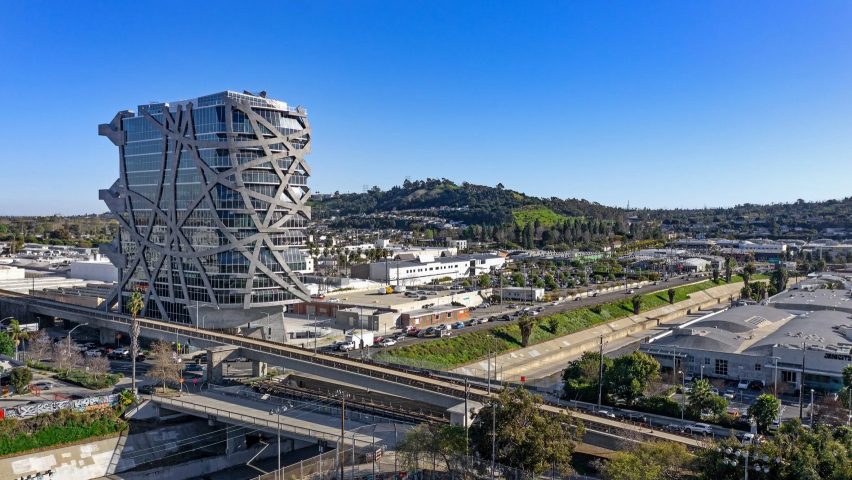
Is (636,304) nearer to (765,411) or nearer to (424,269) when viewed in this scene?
(424,269)

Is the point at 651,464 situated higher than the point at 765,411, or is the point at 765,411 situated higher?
the point at 651,464

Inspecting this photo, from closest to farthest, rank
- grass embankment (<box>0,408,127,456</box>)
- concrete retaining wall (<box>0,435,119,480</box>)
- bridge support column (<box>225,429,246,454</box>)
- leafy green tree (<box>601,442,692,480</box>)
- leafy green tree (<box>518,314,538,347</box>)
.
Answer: leafy green tree (<box>601,442,692,480</box>), concrete retaining wall (<box>0,435,119,480</box>), grass embankment (<box>0,408,127,456</box>), bridge support column (<box>225,429,246,454</box>), leafy green tree (<box>518,314,538,347</box>)

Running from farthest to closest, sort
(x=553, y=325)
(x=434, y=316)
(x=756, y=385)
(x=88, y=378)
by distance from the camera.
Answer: (x=553, y=325) → (x=434, y=316) → (x=756, y=385) → (x=88, y=378)

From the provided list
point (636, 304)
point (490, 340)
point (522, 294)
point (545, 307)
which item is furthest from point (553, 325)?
point (636, 304)

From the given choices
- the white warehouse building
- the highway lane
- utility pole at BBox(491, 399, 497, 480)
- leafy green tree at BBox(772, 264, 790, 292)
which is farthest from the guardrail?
leafy green tree at BBox(772, 264, 790, 292)

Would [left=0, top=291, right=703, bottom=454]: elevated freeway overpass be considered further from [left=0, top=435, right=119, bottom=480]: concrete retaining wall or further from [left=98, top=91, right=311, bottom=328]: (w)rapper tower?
[left=0, top=435, right=119, bottom=480]: concrete retaining wall

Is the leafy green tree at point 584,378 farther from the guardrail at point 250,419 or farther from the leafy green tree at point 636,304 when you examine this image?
the leafy green tree at point 636,304

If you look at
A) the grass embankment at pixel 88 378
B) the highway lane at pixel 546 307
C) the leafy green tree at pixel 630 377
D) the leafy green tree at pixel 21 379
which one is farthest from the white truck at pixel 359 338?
the leafy green tree at pixel 21 379
